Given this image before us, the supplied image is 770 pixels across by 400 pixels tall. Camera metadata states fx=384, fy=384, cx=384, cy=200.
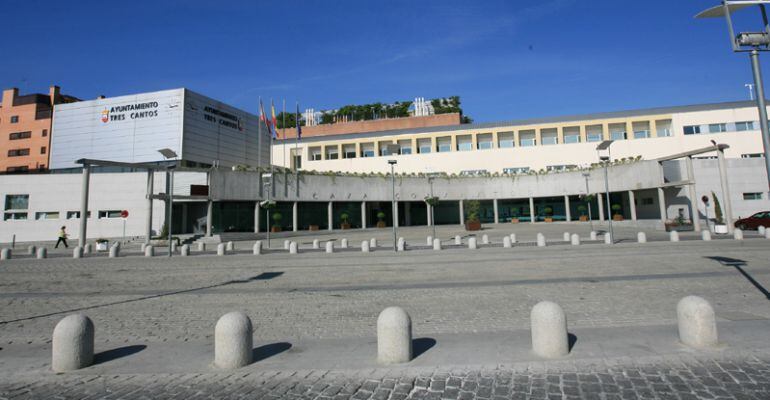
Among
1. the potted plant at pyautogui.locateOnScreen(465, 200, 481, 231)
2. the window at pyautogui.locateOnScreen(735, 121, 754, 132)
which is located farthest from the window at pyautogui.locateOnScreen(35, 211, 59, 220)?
the window at pyautogui.locateOnScreen(735, 121, 754, 132)

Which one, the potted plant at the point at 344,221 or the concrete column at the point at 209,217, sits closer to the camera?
the concrete column at the point at 209,217

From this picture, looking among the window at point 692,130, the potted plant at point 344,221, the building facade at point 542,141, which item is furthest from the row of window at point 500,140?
the potted plant at point 344,221

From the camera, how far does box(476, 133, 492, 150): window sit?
55091mm

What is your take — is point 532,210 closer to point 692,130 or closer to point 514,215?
point 514,215

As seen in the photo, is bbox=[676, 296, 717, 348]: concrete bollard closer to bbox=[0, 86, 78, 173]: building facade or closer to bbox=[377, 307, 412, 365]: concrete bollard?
bbox=[377, 307, 412, 365]: concrete bollard

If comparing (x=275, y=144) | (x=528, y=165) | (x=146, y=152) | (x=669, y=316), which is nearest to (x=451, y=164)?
(x=528, y=165)

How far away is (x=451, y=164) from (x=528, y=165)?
10.2 m

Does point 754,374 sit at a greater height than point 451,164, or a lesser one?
lesser

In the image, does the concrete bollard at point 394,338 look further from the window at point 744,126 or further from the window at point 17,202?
the window at point 744,126

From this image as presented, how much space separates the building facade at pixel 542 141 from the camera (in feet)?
151

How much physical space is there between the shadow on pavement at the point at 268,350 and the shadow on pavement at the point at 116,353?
1900mm

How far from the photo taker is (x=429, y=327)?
694 centimetres

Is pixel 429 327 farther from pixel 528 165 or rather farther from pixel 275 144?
pixel 275 144

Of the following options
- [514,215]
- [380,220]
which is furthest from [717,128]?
[380,220]
